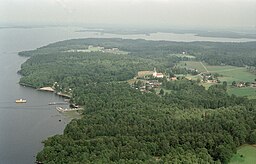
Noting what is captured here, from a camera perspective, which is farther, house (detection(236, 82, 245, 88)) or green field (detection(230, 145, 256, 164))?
house (detection(236, 82, 245, 88))

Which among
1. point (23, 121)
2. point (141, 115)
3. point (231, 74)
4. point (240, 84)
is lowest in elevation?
point (23, 121)

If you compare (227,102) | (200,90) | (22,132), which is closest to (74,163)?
(22,132)

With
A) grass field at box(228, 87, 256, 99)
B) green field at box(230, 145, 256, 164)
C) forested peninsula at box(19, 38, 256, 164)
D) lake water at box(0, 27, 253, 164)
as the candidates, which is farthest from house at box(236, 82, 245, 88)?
green field at box(230, 145, 256, 164)

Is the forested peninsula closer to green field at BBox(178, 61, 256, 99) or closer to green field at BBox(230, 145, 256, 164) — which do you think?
green field at BBox(230, 145, 256, 164)

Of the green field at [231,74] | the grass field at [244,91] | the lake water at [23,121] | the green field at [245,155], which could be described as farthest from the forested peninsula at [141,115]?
the lake water at [23,121]

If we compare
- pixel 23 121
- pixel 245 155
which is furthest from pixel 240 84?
pixel 23 121

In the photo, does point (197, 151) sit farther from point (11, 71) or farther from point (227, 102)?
point (11, 71)

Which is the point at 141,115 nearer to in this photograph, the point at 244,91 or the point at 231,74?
the point at 244,91
